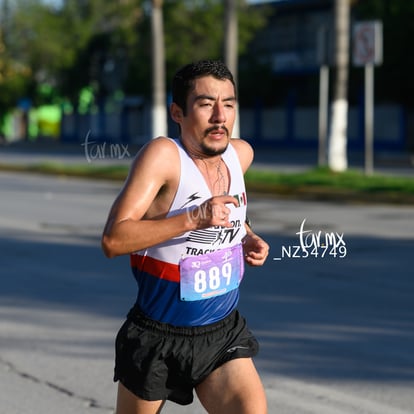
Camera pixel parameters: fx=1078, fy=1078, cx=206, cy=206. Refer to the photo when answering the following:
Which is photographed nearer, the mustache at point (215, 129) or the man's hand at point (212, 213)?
the man's hand at point (212, 213)

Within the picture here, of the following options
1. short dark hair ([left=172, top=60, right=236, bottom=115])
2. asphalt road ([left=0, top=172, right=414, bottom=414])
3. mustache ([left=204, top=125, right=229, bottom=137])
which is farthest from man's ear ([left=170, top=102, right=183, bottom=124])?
asphalt road ([left=0, top=172, right=414, bottom=414])

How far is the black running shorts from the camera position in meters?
3.82

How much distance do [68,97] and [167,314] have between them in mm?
63901

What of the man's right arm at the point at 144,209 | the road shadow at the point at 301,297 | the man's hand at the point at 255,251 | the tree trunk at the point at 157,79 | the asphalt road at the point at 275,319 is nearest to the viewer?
the man's right arm at the point at 144,209

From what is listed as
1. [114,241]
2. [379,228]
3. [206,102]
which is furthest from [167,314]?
[379,228]

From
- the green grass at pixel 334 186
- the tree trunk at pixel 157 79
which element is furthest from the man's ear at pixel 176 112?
the tree trunk at pixel 157 79

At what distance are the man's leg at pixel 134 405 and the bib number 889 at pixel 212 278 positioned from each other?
0.45 meters

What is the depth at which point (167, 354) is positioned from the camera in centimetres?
384

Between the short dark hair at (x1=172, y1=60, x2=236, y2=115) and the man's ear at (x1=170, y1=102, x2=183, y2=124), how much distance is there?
0.01 meters

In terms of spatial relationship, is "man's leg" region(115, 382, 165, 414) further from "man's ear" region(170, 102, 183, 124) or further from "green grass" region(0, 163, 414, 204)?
"green grass" region(0, 163, 414, 204)

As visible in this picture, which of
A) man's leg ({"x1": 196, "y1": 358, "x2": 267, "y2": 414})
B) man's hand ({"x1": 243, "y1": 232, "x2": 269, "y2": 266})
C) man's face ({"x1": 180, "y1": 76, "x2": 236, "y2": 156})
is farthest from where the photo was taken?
man's hand ({"x1": 243, "y1": 232, "x2": 269, "y2": 266})

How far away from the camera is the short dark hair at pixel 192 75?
3.69 metres

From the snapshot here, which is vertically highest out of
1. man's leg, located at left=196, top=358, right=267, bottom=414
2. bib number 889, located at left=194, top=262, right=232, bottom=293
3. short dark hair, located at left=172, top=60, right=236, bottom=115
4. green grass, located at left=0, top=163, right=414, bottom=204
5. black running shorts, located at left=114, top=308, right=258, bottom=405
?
short dark hair, located at left=172, top=60, right=236, bottom=115

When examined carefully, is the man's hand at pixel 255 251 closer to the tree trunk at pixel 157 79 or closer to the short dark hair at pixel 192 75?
the short dark hair at pixel 192 75
